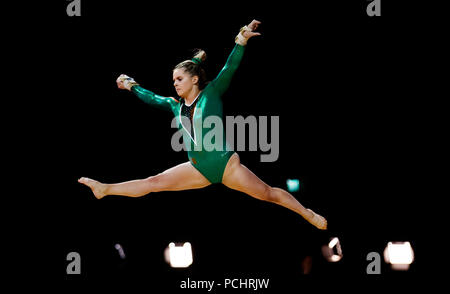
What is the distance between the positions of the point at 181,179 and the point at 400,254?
4.31 ft

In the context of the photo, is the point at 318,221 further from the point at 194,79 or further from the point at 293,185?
the point at 194,79

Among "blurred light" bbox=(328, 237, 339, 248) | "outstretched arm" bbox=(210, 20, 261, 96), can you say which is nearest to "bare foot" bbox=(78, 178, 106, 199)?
"outstretched arm" bbox=(210, 20, 261, 96)

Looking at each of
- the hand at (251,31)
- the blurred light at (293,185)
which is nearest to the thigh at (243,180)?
the blurred light at (293,185)

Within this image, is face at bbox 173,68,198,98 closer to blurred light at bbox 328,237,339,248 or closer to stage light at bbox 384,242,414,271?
blurred light at bbox 328,237,339,248

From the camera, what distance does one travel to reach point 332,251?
9.01 feet

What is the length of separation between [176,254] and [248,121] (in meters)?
0.90

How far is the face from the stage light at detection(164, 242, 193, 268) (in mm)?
887

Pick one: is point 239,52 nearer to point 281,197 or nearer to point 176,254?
point 281,197

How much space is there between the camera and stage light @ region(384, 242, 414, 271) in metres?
2.61

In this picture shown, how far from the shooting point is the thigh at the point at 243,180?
256 cm

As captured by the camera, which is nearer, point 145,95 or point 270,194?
point 270,194

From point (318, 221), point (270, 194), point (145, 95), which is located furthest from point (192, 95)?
point (318, 221)

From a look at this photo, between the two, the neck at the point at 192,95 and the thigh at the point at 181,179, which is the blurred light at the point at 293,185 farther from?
the neck at the point at 192,95

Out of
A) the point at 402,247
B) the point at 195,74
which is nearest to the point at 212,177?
the point at 195,74
